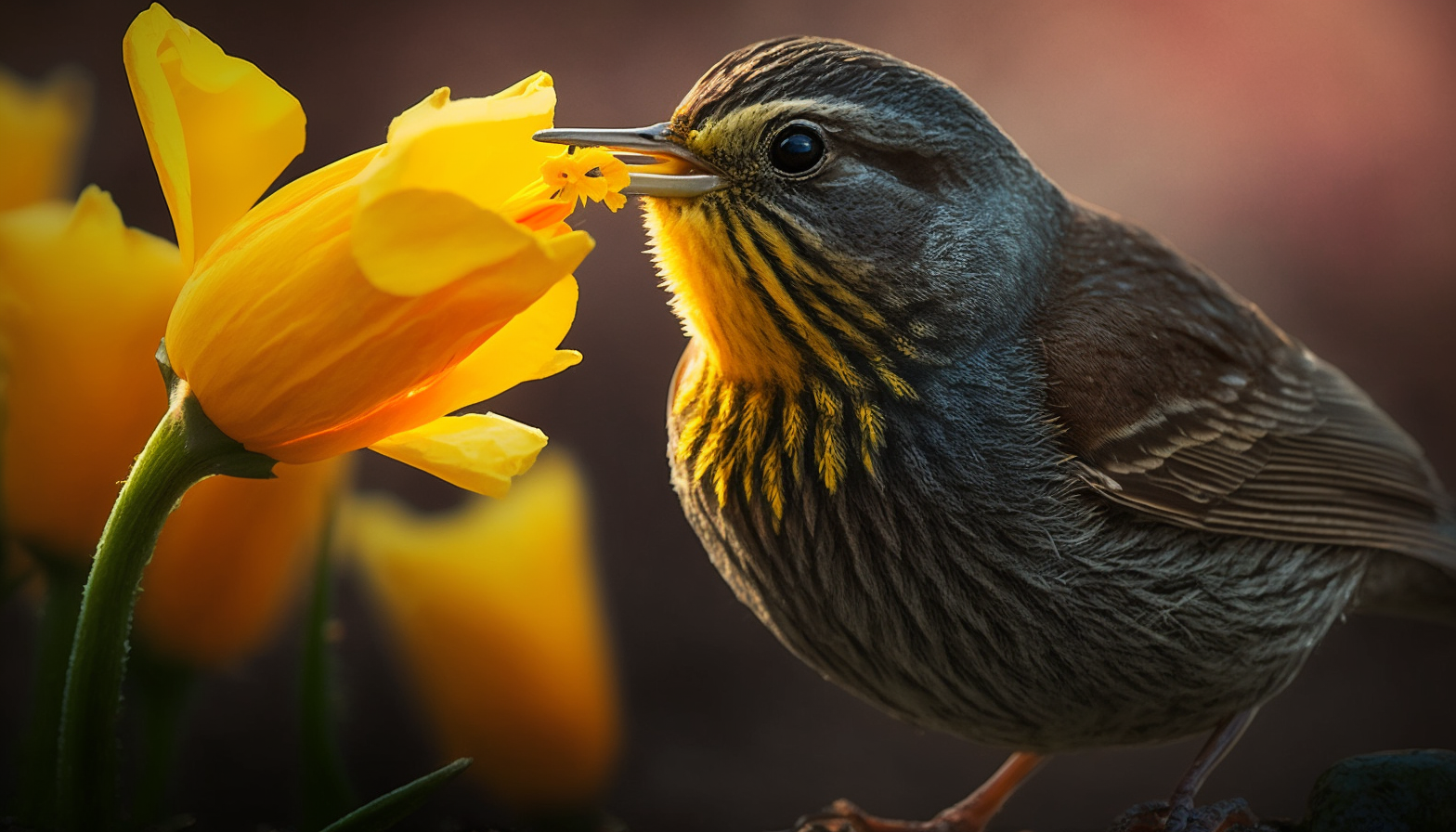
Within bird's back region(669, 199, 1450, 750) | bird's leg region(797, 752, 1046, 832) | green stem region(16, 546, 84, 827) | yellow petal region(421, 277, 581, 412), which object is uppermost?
yellow petal region(421, 277, 581, 412)

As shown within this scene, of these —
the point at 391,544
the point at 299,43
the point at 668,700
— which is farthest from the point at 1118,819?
the point at 299,43

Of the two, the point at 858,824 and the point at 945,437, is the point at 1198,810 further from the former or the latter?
the point at 945,437

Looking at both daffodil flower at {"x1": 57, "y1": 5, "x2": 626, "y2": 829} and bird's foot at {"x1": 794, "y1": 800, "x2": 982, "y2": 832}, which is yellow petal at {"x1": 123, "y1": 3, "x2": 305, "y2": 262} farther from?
bird's foot at {"x1": 794, "y1": 800, "x2": 982, "y2": 832}

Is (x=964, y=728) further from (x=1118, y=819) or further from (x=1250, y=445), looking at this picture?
(x=1250, y=445)

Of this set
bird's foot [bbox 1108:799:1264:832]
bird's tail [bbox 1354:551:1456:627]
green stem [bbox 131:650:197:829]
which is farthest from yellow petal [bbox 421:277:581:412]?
bird's tail [bbox 1354:551:1456:627]

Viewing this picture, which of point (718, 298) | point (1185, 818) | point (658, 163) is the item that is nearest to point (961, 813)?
point (1185, 818)

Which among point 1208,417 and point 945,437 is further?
point 1208,417

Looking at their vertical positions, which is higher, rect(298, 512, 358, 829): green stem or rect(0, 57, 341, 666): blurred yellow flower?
rect(0, 57, 341, 666): blurred yellow flower
